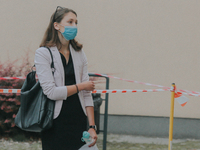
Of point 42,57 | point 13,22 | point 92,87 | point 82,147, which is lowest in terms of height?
point 82,147

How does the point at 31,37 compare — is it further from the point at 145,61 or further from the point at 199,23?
the point at 199,23

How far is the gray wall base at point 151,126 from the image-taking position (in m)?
5.40

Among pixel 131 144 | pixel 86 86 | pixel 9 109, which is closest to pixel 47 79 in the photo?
pixel 86 86

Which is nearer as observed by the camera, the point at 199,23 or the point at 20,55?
the point at 199,23

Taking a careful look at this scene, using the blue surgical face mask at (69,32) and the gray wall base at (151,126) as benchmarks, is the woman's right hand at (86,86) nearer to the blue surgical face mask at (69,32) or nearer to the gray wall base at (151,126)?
the blue surgical face mask at (69,32)

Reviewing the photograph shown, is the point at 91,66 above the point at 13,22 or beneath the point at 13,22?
beneath

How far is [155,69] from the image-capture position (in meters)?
5.54

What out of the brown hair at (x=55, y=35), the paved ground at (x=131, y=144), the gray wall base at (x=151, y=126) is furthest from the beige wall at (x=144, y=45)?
the brown hair at (x=55, y=35)

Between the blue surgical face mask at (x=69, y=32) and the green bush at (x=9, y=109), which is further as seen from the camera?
the green bush at (x=9, y=109)

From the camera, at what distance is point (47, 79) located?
185 centimetres

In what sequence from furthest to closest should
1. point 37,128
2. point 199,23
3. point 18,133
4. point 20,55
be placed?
point 20,55
point 199,23
point 18,133
point 37,128

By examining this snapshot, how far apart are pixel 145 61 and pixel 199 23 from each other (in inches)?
47.1

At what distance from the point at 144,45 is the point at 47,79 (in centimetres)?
394

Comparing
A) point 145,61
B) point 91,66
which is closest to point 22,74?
point 91,66
